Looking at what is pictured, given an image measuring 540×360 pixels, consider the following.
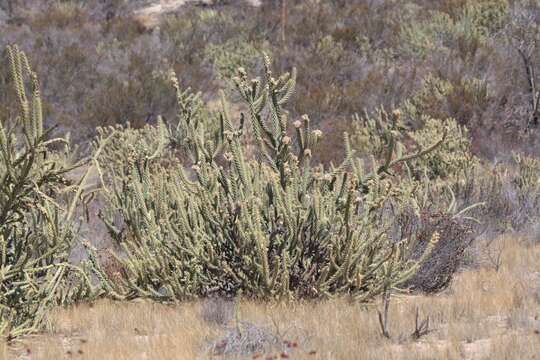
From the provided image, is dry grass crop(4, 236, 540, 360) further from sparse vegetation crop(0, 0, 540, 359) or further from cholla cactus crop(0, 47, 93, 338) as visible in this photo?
cholla cactus crop(0, 47, 93, 338)

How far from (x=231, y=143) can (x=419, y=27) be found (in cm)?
1220


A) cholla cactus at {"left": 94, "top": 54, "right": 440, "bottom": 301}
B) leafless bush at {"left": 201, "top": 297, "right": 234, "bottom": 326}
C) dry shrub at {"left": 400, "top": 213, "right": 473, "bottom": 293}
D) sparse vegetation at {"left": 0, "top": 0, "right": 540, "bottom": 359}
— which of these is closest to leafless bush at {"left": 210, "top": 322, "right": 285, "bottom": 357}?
sparse vegetation at {"left": 0, "top": 0, "right": 540, "bottom": 359}

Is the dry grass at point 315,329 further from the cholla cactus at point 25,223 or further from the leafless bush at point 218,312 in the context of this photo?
the cholla cactus at point 25,223

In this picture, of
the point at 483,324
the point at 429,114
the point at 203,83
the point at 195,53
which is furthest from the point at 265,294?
the point at 195,53

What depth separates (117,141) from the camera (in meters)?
10.6

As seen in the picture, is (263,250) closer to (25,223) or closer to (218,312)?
(218,312)

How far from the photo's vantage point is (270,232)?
16.0 feet

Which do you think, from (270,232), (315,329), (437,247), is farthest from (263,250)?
(437,247)

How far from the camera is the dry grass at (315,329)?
379cm

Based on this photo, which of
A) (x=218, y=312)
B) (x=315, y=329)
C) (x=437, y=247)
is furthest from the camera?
(x=437, y=247)

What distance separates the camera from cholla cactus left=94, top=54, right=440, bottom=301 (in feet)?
15.5

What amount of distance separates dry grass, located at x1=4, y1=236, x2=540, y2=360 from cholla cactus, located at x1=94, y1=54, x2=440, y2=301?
18 cm

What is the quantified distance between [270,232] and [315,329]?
0.95m

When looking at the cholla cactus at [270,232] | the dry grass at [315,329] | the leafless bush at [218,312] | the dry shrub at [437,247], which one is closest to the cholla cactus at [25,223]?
the dry grass at [315,329]
